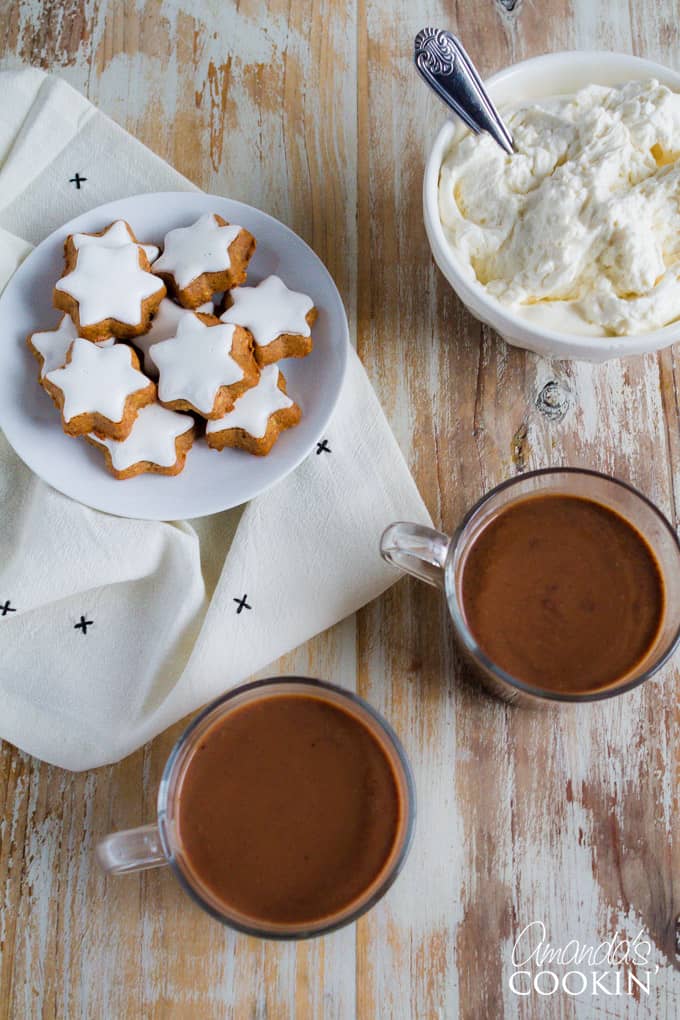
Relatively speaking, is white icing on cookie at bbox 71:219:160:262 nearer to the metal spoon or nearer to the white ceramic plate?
the white ceramic plate

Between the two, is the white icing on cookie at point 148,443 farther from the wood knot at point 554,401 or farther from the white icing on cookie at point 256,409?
the wood knot at point 554,401

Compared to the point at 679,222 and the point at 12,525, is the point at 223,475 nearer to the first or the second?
the point at 12,525

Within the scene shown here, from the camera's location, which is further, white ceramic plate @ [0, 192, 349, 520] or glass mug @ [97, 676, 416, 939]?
white ceramic plate @ [0, 192, 349, 520]

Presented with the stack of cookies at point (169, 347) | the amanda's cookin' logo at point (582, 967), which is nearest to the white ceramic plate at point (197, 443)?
the stack of cookies at point (169, 347)

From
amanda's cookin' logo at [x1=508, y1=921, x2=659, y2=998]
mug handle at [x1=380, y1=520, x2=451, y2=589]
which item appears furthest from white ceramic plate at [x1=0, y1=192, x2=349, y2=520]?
amanda's cookin' logo at [x1=508, y1=921, x2=659, y2=998]

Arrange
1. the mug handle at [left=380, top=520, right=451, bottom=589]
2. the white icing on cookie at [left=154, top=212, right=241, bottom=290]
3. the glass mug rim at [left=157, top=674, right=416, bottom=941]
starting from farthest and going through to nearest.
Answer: the white icing on cookie at [left=154, top=212, right=241, bottom=290] < the mug handle at [left=380, top=520, right=451, bottom=589] < the glass mug rim at [left=157, top=674, right=416, bottom=941]

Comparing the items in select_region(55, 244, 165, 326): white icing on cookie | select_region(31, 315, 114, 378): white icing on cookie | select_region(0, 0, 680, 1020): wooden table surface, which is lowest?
select_region(0, 0, 680, 1020): wooden table surface
